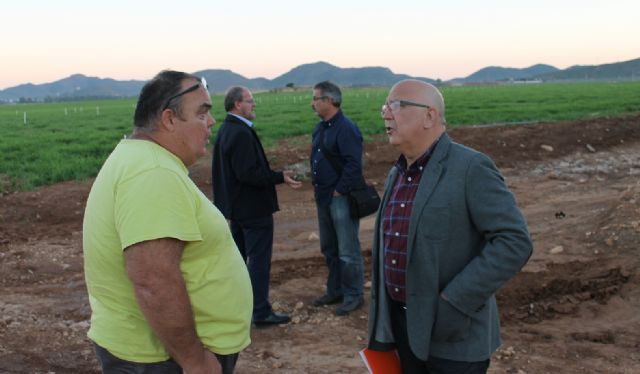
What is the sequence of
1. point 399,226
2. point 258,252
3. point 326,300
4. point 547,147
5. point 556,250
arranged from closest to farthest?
1. point 399,226
2. point 258,252
3. point 326,300
4. point 556,250
5. point 547,147

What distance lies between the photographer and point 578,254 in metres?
7.67

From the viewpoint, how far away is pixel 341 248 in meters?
6.04

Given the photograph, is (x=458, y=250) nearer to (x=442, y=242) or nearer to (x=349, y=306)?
(x=442, y=242)

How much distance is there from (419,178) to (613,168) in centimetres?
1340

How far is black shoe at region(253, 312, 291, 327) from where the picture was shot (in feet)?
19.0

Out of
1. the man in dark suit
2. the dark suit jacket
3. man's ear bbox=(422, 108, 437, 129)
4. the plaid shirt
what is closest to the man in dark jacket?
the man in dark suit

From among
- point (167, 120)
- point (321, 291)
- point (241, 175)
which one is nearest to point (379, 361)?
point (167, 120)

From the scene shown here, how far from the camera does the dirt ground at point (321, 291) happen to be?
5.05 m

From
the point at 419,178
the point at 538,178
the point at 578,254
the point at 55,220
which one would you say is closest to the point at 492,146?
the point at 538,178

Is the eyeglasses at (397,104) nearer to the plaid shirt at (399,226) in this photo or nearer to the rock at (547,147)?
the plaid shirt at (399,226)

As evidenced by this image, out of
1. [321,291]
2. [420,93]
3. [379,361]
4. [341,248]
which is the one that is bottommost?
[321,291]

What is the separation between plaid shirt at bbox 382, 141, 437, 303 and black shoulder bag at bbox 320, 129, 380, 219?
9.04ft

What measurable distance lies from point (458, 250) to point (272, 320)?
332cm

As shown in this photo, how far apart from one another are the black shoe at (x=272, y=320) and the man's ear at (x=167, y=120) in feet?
12.1
